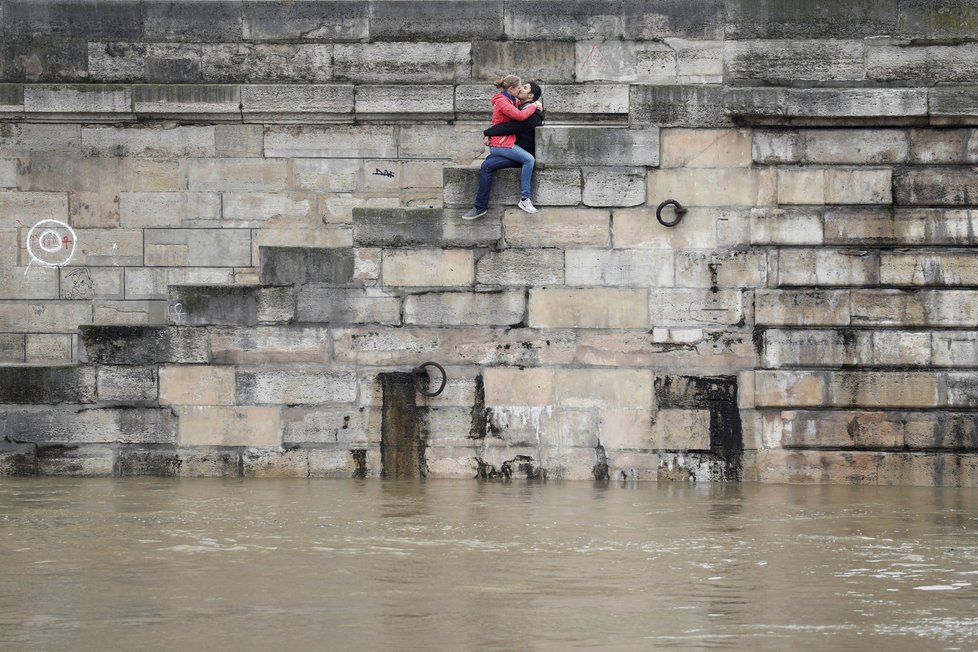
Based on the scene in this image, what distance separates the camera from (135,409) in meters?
13.1

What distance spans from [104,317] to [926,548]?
9.40m

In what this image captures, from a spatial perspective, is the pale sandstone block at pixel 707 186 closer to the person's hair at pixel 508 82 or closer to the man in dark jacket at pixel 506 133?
the man in dark jacket at pixel 506 133

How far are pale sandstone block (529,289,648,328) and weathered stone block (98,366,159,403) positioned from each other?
11.8ft

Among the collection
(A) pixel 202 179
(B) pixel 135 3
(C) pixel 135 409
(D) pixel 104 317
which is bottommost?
(C) pixel 135 409

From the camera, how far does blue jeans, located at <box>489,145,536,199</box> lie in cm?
1309

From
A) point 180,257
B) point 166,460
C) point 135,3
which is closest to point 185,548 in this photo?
point 166,460

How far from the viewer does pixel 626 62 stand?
49.2 feet

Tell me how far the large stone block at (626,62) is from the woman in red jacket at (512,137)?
5.59 ft

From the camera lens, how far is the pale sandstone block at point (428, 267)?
1316cm

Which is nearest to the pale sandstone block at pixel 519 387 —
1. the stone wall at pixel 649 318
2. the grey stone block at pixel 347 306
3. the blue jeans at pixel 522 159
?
the stone wall at pixel 649 318

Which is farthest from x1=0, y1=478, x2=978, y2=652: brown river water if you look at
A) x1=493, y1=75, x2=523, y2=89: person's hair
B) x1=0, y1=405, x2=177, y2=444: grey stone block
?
x1=493, y1=75, x2=523, y2=89: person's hair

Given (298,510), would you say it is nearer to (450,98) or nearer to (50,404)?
(50,404)

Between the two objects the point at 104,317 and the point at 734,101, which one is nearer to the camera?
the point at 734,101

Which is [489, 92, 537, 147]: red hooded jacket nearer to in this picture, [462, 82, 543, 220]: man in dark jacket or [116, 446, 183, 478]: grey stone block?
[462, 82, 543, 220]: man in dark jacket
